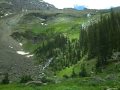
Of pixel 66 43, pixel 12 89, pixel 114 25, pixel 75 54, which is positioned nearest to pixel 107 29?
pixel 114 25

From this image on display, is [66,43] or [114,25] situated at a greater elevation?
[114,25]

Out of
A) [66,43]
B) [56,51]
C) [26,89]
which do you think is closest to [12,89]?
[26,89]

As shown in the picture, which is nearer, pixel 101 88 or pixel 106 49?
pixel 101 88

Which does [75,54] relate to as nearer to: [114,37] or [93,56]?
[93,56]

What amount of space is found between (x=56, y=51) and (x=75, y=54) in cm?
3940

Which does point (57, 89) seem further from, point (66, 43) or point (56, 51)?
point (66, 43)

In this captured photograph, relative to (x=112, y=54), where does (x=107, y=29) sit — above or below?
above

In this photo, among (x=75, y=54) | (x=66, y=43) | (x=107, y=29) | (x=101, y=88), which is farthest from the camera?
(x=66, y=43)

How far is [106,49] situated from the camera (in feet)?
317

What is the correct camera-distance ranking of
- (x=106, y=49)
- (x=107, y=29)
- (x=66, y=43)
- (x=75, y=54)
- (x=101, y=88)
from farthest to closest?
(x=66, y=43), (x=75, y=54), (x=107, y=29), (x=106, y=49), (x=101, y=88)

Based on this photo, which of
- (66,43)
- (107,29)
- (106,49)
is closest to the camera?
(106,49)

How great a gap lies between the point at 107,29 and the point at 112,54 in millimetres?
10150

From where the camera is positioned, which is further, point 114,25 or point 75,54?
point 75,54

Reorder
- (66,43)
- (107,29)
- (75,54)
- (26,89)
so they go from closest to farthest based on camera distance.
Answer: (26,89) → (107,29) → (75,54) → (66,43)
